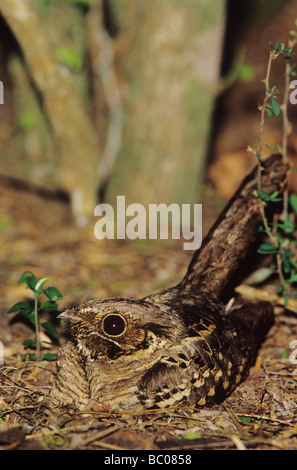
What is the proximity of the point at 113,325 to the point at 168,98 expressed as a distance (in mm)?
3648

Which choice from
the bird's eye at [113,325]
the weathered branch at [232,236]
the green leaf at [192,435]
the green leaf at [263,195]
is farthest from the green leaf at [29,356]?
the green leaf at [263,195]

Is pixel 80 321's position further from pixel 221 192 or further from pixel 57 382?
pixel 221 192

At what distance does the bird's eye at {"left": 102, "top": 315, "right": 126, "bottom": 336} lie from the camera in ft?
9.36

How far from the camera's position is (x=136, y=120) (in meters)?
5.98

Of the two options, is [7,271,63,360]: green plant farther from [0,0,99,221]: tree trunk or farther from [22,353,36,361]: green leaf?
[0,0,99,221]: tree trunk

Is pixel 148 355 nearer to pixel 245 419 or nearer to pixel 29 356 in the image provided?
pixel 245 419

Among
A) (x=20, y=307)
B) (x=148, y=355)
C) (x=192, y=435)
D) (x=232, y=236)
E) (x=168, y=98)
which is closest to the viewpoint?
(x=192, y=435)

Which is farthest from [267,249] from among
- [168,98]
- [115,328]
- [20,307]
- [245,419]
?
[168,98]

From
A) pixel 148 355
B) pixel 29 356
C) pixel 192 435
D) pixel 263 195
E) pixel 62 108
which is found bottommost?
pixel 192 435

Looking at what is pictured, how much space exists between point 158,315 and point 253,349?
878 millimetres

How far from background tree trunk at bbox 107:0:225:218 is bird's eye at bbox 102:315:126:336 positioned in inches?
134

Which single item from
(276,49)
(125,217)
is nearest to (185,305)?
(276,49)

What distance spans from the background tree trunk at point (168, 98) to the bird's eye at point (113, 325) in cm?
339

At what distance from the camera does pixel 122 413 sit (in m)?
2.88
